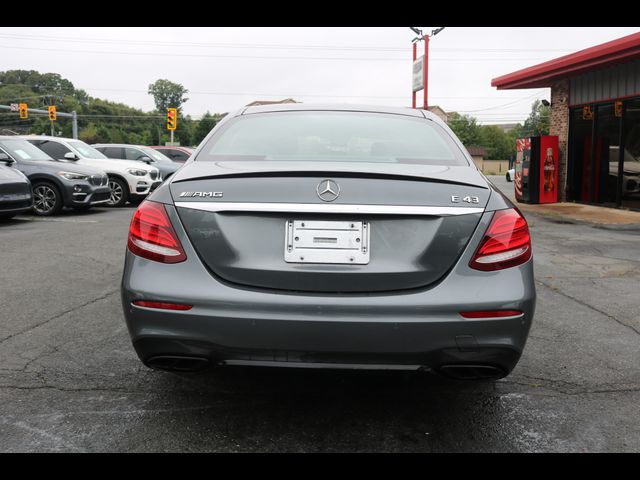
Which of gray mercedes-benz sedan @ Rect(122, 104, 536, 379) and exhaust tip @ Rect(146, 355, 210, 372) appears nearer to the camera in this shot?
gray mercedes-benz sedan @ Rect(122, 104, 536, 379)

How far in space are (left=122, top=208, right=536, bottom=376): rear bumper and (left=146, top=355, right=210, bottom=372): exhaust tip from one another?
0.7 inches

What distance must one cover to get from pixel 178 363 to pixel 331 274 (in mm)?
763

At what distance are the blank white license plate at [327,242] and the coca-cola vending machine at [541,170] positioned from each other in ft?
53.6

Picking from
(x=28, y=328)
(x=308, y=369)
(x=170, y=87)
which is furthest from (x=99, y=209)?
(x=170, y=87)

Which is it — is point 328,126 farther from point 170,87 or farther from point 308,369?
point 170,87

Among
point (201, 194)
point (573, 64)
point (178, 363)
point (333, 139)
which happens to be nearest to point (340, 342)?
point (178, 363)

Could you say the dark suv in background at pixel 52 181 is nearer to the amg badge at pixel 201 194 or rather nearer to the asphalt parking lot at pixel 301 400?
the asphalt parking lot at pixel 301 400

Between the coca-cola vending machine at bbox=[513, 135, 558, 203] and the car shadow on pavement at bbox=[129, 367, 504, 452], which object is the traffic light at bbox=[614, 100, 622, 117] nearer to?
the coca-cola vending machine at bbox=[513, 135, 558, 203]

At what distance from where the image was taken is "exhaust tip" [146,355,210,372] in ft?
8.63

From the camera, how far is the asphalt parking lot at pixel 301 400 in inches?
110

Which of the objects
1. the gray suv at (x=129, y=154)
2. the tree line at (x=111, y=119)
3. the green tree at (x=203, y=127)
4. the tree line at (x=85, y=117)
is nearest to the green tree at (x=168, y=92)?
the tree line at (x=111, y=119)

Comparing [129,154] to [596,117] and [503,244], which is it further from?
[503,244]

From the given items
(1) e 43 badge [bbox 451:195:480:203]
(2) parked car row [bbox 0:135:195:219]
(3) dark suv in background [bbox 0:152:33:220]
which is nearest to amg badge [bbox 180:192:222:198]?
(1) e 43 badge [bbox 451:195:480:203]

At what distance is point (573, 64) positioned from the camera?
15.7 metres
